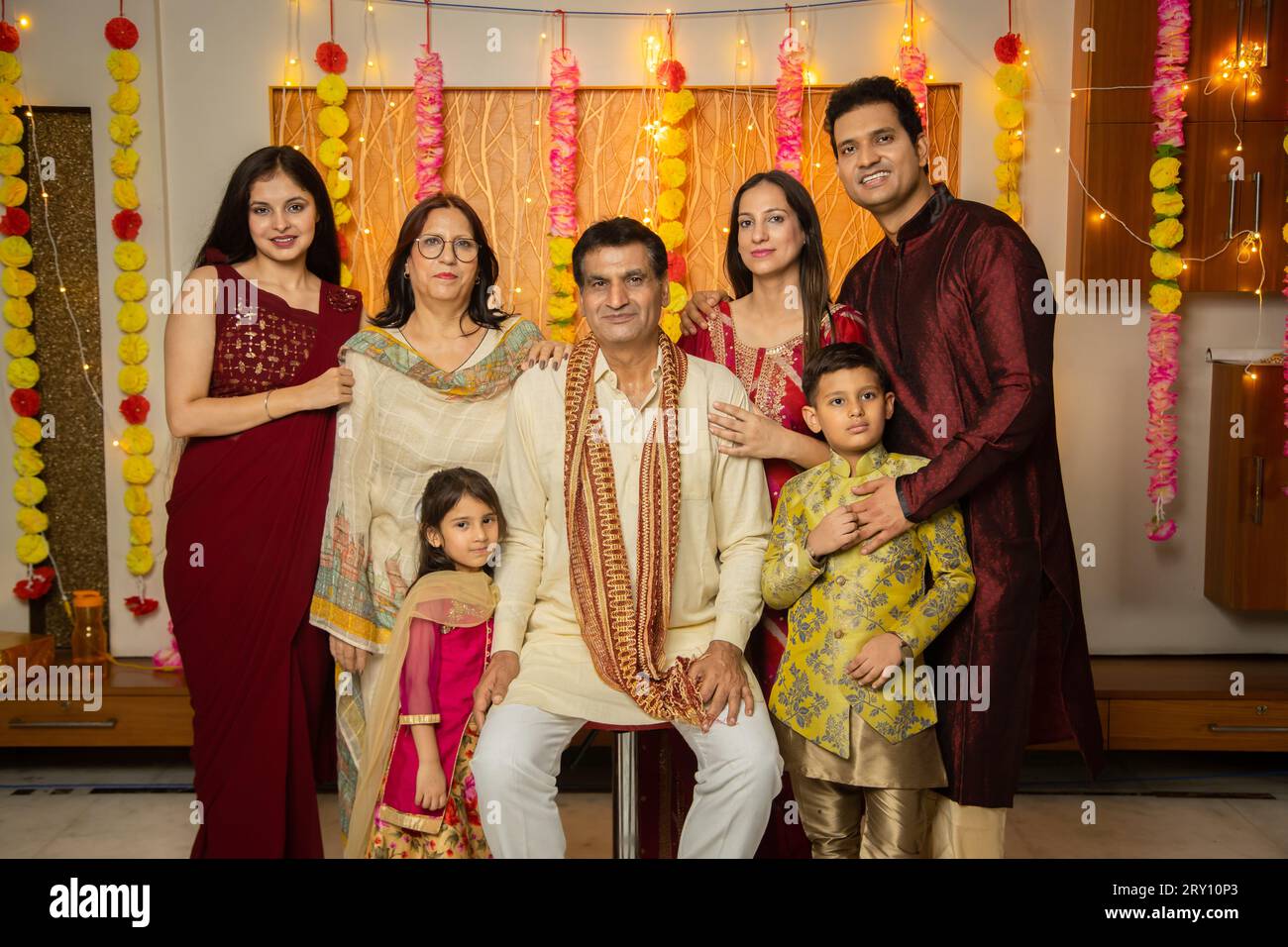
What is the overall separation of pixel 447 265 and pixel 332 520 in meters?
0.63

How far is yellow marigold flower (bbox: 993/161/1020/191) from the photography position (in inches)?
161

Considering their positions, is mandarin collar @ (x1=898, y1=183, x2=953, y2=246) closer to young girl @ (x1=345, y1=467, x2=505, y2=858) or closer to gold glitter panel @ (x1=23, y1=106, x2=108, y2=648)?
young girl @ (x1=345, y1=467, x2=505, y2=858)

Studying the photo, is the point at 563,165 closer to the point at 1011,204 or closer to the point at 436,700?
the point at 1011,204

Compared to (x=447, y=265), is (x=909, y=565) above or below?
below

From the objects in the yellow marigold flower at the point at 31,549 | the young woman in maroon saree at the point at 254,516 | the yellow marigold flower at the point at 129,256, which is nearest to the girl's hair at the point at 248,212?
the young woman in maroon saree at the point at 254,516

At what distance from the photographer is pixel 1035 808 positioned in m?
3.67

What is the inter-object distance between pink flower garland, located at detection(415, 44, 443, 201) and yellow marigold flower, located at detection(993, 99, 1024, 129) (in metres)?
1.91

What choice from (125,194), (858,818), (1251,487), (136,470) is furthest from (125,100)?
(1251,487)

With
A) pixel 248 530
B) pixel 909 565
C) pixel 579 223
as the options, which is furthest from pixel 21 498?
pixel 909 565

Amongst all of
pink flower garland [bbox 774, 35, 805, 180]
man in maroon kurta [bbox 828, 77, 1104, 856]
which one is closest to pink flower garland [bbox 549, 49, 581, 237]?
pink flower garland [bbox 774, 35, 805, 180]

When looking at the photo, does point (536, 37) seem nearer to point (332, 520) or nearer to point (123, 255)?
point (123, 255)

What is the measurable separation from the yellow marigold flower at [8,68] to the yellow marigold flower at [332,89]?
103cm

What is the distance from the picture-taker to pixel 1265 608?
402cm

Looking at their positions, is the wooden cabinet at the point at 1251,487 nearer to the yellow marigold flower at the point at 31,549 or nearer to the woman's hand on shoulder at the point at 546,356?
the woman's hand on shoulder at the point at 546,356
